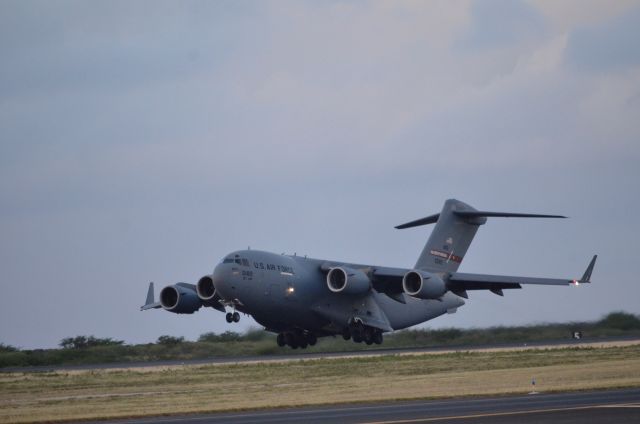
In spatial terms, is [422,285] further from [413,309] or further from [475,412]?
[475,412]

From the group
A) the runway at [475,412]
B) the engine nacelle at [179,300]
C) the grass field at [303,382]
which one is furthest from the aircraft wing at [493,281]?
the runway at [475,412]

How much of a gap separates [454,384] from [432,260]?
1975 cm

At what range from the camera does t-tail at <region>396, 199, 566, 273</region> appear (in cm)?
4394

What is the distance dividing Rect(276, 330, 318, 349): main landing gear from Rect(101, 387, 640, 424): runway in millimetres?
21115

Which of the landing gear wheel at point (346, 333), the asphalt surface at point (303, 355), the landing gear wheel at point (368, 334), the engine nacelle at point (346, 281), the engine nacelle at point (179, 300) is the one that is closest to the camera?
the asphalt surface at point (303, 355)

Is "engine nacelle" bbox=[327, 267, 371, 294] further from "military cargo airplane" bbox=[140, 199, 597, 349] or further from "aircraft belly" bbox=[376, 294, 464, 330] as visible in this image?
"aircraft belly" bbox=[376, 294, 464, 330]

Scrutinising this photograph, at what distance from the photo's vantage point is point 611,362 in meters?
29.0

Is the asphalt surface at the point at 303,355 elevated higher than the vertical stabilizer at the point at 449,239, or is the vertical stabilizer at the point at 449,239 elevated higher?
the vertical stabilizer at the point at 449,239

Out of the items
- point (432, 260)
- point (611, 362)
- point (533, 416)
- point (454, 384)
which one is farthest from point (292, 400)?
point (432, 260)

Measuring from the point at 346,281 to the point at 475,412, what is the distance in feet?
69.5

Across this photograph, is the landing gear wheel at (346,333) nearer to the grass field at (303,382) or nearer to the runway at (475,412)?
the grass field at (303,382)

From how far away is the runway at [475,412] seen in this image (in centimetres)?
1634

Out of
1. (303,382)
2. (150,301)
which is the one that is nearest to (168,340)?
(150,301)

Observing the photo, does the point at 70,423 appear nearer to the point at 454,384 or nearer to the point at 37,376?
the point at 454,384
